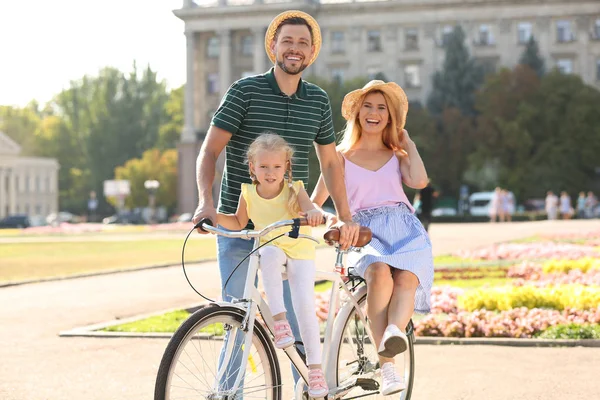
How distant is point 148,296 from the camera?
52.5 feet

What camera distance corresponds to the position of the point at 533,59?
9006 centimetres

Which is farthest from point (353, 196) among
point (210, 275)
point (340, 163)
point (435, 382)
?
point (210, 275)

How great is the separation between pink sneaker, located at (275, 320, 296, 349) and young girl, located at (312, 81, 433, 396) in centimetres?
60

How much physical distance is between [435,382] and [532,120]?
7479cm

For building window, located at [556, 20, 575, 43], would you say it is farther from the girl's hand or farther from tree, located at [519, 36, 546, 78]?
the girl's hand

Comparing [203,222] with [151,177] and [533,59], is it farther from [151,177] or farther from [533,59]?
[151,177]

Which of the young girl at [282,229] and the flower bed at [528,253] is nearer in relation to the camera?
the young girl at [282,229]

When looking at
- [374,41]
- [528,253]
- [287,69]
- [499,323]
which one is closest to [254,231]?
[287,69]

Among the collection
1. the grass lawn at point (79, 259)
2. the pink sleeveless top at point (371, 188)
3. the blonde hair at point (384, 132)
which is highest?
the blonde hair at point (384, 132)

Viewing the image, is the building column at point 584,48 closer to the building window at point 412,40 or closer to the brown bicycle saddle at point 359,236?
the building window at point 412,40

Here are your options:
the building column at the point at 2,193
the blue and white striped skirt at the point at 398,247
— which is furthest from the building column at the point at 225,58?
the blue and white striped skirt at the point at 398,247

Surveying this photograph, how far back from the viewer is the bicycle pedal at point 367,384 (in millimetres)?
6344

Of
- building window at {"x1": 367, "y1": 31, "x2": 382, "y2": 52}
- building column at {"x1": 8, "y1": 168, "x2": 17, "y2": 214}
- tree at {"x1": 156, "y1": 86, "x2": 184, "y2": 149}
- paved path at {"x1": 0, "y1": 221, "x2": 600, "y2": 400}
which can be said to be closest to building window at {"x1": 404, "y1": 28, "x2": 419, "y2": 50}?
building window at {"x1": 367, "y1": 31, "x2": 382, "y2": 52}

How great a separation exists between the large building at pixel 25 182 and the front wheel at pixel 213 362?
420 ft
